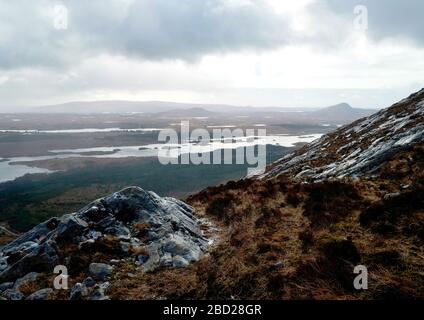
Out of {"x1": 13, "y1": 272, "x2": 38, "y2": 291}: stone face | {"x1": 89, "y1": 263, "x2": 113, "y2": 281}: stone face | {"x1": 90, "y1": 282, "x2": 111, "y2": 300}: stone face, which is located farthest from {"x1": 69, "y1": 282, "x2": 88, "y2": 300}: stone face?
{"x1": 13, "y1": 272, "x2": 38, "y2": 291}: stone face

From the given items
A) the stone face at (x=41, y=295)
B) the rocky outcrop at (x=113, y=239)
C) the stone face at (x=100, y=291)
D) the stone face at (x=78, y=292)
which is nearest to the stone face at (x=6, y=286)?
the rocky outcrop at (x=113, y=239)

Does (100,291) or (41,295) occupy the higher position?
(100,291)

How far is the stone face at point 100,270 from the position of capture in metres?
11.1

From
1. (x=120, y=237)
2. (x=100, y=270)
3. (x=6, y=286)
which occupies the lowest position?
(x=6, y=286)

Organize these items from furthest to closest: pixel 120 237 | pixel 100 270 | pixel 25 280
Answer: pixel 120 237 → pixel 25 280 → pixel 100 270

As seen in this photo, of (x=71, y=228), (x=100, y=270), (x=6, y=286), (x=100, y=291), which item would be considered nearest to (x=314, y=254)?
(x=100, y=291)

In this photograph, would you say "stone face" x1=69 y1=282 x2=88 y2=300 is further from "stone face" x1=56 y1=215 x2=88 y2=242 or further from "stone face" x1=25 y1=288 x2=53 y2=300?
"stone face" x1=56 y1=215 x2=88 y2=242

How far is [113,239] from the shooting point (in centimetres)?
1320

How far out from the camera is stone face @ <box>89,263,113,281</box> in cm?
1112

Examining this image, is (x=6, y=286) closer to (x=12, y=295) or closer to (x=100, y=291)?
(x=12, y=295)

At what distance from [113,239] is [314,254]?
6868 millimetres

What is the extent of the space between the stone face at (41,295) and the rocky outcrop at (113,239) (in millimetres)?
29
